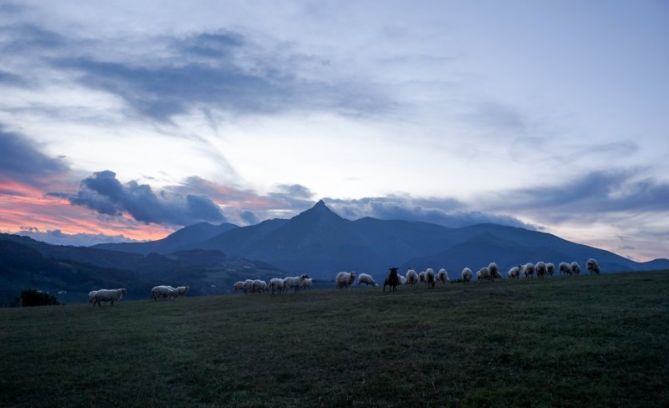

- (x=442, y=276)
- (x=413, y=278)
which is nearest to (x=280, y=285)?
(x=413, y=278)

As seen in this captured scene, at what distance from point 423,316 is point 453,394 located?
488 inches

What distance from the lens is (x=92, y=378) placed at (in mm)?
19234

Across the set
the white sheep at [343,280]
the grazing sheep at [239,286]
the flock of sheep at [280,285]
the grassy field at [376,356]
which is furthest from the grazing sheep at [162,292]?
the grassy field at [376,356]

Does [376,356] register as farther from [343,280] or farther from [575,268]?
[575,268]

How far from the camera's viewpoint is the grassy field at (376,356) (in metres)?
14.7

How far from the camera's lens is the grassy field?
48.2 feet

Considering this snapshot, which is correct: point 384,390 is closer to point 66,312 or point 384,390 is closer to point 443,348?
point 443,348

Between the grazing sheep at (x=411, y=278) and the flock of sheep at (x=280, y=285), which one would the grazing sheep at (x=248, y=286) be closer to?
the flock of sheep at (x=280, y=285)

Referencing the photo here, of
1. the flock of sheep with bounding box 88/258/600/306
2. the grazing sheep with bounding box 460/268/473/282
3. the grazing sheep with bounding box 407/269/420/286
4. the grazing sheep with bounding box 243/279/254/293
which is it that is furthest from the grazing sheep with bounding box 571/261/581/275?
the grazing sheep with bounding box 243/279/254/293

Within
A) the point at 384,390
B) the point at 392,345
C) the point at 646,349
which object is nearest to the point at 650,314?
the point at 646,349

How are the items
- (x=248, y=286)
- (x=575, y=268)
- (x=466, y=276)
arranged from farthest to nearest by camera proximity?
(x=248, y=286), (x=575, y=268), (x=466, y=276)

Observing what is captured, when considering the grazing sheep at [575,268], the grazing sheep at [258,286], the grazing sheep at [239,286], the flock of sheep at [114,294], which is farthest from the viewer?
the grazing sheep at [239,286]

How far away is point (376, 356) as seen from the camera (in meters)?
19.1

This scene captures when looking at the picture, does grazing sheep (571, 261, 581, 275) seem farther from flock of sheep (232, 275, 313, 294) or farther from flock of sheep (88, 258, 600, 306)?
flock of sheep (232, 275, 313, 294)
